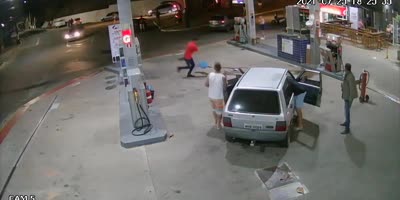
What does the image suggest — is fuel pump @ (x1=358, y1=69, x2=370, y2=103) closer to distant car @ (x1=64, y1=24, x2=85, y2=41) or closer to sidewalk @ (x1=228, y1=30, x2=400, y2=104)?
sidewalk @ (x1=228, y1=30, x2=400, y2=104)

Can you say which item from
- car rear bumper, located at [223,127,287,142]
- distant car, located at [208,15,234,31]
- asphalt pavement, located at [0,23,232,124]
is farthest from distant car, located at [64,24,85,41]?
car rear bumper, located at [223,127,287,142]

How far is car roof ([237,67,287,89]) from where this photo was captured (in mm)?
10828

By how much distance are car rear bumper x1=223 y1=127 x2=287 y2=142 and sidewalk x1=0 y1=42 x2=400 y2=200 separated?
1.34 feet

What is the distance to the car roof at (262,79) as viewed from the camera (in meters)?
10.8

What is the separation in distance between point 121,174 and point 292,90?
481cm

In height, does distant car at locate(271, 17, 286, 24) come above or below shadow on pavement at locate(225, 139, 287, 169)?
above

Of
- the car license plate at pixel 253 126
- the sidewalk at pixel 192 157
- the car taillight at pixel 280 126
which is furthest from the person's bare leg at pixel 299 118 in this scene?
the car license plate at pixel 253 126

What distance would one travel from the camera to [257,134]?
10453mm

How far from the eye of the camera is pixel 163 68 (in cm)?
2141

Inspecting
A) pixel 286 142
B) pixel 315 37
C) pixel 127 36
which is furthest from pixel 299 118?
pixel 315 37

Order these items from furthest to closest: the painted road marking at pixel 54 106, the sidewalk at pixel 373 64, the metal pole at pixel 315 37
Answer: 1. the metal pole at pixel 315 37
2. the painted road marking at pixel 54 106
3. the sidewalk at pixel 373 64

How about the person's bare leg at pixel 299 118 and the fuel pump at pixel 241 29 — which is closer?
the person's bare leg at pixel 299 118

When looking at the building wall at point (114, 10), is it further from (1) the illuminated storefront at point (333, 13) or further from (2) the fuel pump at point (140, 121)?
(2) the fuel pump at point (140, 121)

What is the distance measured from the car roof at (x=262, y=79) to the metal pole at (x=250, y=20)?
1228cm
